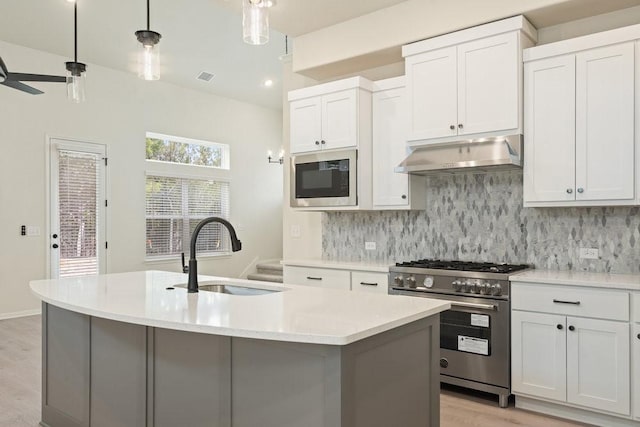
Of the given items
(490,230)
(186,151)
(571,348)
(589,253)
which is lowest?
(571,348)

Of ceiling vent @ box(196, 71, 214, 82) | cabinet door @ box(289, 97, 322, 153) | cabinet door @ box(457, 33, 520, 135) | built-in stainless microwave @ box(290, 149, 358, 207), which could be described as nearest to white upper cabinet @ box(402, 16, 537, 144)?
cabinet door @ box(457, 33, 520, 135)

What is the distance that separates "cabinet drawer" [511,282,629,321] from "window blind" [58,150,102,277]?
5.56 metres

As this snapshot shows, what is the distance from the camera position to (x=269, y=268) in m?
8.36

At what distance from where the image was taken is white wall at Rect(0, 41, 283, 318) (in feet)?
19.5

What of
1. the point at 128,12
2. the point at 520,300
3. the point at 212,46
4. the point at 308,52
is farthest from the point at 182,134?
the point at 520,300

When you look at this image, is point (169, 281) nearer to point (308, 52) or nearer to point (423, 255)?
point (423, 255)

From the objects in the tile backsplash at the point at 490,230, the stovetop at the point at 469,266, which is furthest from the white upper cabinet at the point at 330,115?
the stovetop at the point at 469,266

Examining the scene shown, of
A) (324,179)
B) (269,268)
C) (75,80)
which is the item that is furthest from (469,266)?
(269,268)

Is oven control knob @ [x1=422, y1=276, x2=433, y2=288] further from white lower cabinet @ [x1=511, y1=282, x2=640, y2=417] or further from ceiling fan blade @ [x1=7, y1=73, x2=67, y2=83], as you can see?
ceiling fan blade @ [x1=7, y1=73, x2=67, y2=83]

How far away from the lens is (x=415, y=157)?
3742 millimetres

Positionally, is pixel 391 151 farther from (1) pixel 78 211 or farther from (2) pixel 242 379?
(1) pixel 78 211

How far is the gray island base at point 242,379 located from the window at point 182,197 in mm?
4977

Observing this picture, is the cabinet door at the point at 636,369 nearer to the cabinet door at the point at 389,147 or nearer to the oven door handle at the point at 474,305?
the oven door handle at the point at 474,305

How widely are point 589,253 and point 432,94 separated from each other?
1.56m
